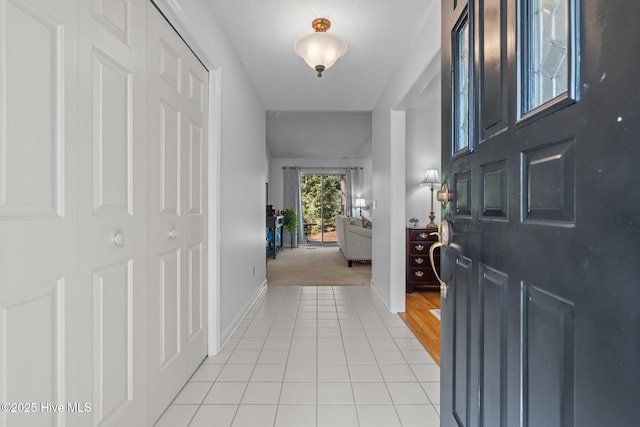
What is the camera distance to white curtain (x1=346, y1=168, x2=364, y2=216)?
346 inches

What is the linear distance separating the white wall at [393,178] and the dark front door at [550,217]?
5.74ft

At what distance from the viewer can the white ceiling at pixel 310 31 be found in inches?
82.1

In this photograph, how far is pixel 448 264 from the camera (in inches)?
42.9

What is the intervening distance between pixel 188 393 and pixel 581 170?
77.6 inches

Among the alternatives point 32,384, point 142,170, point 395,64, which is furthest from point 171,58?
point 395,64

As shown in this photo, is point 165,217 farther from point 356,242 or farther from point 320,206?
point 320,206

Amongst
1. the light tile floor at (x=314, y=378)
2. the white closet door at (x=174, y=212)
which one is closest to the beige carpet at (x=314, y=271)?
the light tile floor at (x=314, y=378)

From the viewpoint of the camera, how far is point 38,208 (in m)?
0.86

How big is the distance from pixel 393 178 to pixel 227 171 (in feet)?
5.44

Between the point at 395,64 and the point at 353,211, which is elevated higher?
the point at 395,64

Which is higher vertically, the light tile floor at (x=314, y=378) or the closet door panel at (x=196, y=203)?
the closet door panel at (x=196, y=203)

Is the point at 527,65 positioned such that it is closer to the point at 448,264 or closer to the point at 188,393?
the point at 448,264

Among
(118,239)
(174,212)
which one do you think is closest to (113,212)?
(118,239)

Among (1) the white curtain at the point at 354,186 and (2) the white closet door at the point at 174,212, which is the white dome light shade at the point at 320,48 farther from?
(1) the white curtain at the point at 354,186
